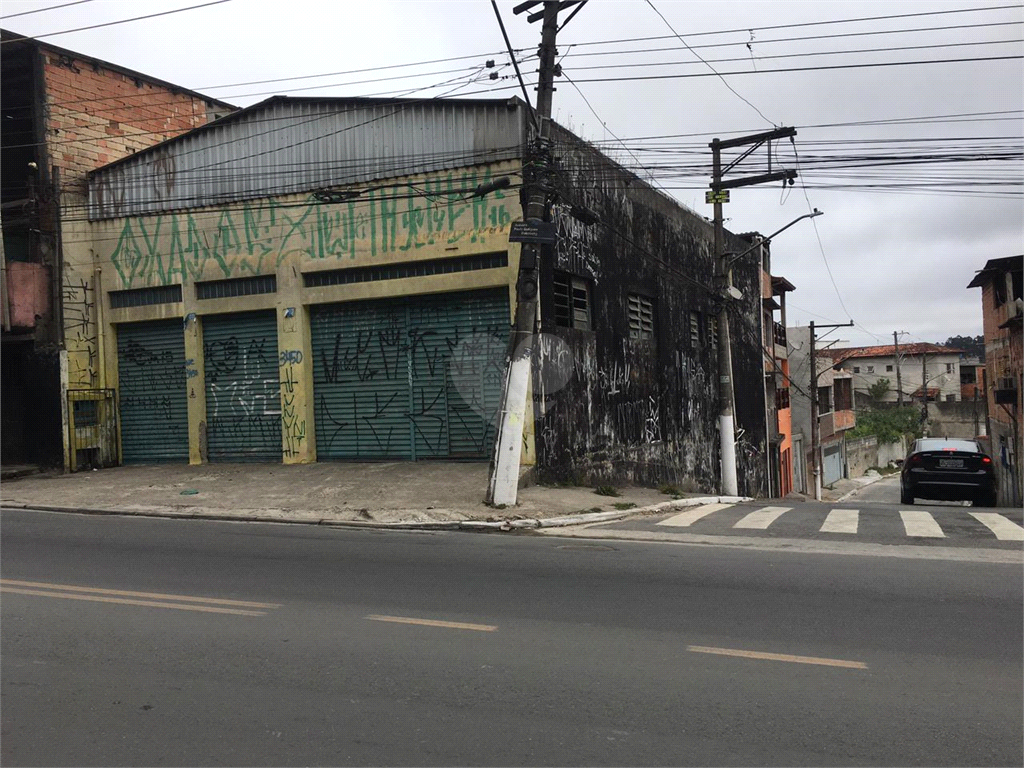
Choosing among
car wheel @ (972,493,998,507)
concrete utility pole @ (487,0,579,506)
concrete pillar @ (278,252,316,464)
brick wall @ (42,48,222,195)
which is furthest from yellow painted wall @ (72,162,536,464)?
car wheel @ (972,493,998,507)

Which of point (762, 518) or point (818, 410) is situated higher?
point (818, 410)

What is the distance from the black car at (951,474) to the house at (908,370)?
56.7 m

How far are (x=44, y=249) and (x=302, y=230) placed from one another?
21.3 ft

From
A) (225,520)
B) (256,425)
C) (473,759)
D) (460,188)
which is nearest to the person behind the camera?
(473,759)

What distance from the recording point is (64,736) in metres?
4.36

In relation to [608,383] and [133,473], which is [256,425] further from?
[608,383]

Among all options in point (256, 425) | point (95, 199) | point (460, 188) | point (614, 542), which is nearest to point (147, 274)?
point (95, 199)

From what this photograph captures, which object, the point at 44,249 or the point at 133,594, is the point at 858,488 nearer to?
the point at 44,249

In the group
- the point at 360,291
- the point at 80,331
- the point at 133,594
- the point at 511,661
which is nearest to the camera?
the point at 511,661

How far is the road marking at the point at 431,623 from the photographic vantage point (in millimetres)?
6168

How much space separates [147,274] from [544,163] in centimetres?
1088

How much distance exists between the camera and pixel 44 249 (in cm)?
1880

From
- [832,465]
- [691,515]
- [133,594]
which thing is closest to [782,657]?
[133,594]

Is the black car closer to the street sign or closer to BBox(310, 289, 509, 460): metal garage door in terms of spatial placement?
BBox(310, 289, 509, 460): metal garage door
